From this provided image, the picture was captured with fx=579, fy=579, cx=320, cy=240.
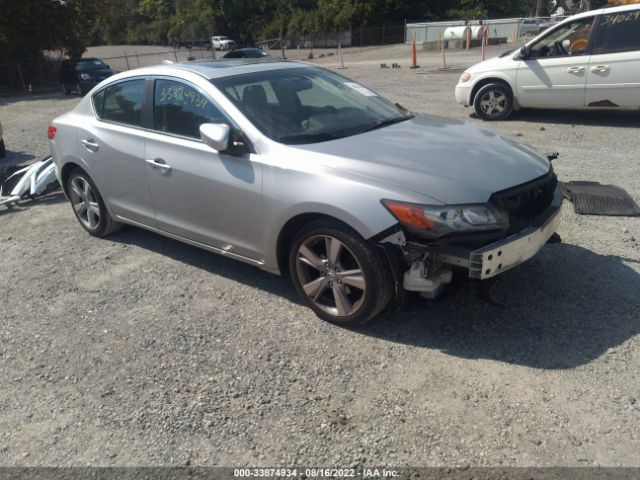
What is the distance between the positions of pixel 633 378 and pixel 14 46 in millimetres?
32754

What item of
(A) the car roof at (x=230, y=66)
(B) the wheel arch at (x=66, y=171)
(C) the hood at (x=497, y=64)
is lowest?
(B) the wheel arch at (x=66, y=171)

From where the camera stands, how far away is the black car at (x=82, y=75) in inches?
899

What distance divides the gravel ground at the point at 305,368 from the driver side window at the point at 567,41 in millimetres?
5059

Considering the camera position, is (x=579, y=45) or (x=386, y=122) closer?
(x=386, y=122)

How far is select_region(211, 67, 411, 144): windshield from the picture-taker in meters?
4.04

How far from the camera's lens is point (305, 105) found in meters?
4.36

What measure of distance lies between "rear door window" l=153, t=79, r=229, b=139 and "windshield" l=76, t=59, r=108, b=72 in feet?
69.2

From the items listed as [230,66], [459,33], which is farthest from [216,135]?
[459,33]

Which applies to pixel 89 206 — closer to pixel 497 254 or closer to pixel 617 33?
pixel 497 254

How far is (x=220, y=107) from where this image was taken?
4.11 metres

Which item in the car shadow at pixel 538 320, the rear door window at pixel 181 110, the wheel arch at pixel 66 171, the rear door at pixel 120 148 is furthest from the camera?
the wheel arch at pixel 66 171

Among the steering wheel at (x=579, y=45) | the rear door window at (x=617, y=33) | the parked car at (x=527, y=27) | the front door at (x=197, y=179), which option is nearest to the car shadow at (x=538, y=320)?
the front door at (x=197, y=179)

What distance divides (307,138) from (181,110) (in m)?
1.13

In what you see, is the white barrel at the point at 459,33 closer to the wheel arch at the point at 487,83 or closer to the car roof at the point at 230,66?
the wheel arch at the point at 487,83
